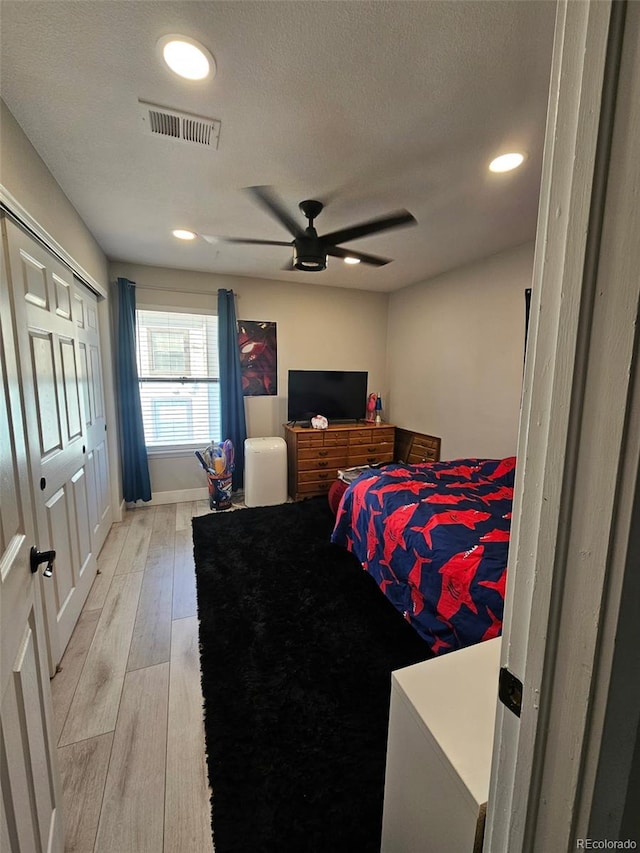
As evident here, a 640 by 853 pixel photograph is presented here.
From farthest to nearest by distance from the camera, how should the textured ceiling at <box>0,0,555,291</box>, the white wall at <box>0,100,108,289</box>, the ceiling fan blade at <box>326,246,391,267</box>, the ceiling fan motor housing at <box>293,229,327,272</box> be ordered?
the ceiling fan blade at <box>326,246,391,267</box> → the ceiling fan motor housing at <box>293,229,327,272</box> → the white wall at <box>0,100,108,289</box> → the textured ceiling at <box>0,0,555,291</box>

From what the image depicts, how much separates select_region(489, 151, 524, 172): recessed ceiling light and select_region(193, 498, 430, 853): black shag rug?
8.44ft

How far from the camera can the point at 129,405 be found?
372 cm

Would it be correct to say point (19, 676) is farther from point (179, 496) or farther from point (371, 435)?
point (371, 435)

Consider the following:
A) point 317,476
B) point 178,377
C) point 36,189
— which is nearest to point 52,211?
point 36,189

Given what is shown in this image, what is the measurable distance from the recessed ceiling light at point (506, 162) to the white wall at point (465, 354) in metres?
1.25

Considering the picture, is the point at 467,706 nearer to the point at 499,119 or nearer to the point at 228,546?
the point at 499,119

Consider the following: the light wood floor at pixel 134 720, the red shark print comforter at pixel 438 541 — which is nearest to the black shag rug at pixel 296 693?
the light wood floor at pixel 134 720

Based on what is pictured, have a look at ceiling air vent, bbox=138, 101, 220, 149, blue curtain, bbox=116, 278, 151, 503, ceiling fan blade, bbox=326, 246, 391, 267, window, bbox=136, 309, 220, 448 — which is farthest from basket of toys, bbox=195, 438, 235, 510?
ceiling air vent, bbox=138, 101, 220, 149

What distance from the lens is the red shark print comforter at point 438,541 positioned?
5.28 ft

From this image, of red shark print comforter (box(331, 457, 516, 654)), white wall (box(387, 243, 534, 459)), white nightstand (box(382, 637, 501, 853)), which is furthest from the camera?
white wall (box(387, 243, 534, 459))

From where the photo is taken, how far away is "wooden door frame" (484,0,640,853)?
0.39 metres

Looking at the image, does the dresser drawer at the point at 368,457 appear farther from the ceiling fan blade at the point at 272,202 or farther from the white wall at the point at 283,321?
the ceiling fan blade at the point at 272,202

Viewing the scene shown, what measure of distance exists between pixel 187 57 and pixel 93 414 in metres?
2.35

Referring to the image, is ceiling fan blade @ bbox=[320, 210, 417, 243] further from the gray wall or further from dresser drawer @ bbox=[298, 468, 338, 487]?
dresser drawer @ bbox=[298, 468, 338, 487]
